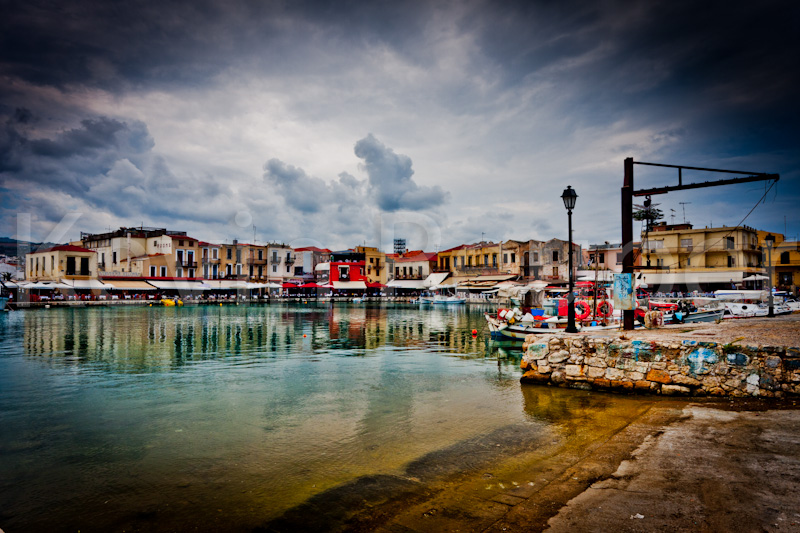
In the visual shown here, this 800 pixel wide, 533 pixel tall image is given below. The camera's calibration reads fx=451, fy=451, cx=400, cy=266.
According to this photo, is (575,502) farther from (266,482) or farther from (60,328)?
(60,328)

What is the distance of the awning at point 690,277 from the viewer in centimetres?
4969

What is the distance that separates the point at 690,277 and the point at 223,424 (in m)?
57.1

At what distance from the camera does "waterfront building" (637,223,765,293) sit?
52.3 meters

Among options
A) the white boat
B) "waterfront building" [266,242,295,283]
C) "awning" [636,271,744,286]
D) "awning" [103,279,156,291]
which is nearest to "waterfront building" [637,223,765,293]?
"awning" [636,271,744,286]

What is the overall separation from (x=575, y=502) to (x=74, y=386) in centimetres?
1408

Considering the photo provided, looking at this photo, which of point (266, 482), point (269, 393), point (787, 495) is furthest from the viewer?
point (269, 393)

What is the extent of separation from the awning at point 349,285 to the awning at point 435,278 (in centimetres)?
1161

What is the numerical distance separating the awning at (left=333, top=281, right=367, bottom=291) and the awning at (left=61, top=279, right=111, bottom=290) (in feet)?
112

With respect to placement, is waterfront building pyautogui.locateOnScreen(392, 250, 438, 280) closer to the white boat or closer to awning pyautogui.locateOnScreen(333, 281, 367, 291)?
awning pyautogui.locateOnScreen(333, 281, 367, 291)

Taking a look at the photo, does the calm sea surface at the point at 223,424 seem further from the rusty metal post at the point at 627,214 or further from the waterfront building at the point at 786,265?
the waterfront building at the point at 786,265

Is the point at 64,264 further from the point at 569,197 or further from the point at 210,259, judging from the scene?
the point at 569,197

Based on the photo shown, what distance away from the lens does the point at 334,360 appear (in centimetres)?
1812

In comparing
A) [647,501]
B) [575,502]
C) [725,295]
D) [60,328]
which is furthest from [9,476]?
[725,295]

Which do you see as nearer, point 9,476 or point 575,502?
point 575,502
